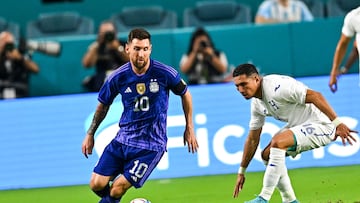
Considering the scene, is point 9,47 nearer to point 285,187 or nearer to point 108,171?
point 108,171

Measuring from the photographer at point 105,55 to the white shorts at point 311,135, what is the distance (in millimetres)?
5549

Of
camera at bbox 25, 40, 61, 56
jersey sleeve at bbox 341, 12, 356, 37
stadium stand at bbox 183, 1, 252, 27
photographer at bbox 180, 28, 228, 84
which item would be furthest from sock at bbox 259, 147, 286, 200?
stadium stand at bbox 183, 1, 252, 27

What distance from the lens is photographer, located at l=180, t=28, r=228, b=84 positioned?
1447 centimetres

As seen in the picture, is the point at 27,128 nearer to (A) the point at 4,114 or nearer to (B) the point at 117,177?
(A) the point at 4,114

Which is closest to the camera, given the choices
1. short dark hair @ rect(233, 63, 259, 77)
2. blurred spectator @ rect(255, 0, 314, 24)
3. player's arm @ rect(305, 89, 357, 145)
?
player's arm @ rect(305, 89, 357, 145)

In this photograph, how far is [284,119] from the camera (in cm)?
953

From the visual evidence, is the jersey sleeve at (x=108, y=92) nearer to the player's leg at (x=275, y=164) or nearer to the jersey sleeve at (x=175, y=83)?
the jersey sleeve at (x=175, y=83)

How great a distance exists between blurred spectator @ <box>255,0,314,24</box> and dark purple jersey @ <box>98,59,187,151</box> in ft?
20.8

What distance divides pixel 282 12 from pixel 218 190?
4.71 meters

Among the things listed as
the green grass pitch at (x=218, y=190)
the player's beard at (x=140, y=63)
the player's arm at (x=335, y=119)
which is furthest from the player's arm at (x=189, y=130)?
the green grass pitch at (x=218, y=190)

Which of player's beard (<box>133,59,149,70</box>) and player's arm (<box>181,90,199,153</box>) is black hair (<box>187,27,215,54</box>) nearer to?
player's arm (<box>181,90,199,153</box>)

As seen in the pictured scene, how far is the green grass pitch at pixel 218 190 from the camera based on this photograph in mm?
10648

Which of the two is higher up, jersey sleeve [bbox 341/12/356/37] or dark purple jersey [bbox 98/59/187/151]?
jersey sleeve [bbox 341/12/356/37]

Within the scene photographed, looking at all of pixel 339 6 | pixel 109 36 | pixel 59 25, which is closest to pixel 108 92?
pixel 109 36
